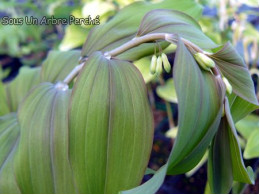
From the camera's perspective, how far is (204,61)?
39 centimetres

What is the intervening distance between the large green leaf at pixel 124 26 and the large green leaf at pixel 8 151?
9.4 inches

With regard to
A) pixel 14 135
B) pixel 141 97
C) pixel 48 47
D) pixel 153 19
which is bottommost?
pixel 48 47

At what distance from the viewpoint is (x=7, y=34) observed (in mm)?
1738

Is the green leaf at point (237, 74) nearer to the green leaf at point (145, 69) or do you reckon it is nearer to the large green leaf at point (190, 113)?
the large green leaf at point (190, 113)

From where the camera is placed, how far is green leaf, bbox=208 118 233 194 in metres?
0.43

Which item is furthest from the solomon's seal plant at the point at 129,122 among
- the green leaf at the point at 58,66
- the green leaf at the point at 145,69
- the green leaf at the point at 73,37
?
the green leaf at the point at 73,37

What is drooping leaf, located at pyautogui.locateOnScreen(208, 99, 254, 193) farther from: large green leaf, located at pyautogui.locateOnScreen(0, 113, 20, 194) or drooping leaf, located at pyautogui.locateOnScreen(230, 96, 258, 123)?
large green leaf, located at pyautogui.locateOnScreen(0, 113, 20, 194)

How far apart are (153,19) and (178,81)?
0.20 m

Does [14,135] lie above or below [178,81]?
below

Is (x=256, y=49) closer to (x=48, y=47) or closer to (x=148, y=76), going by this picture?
(x=148, y=76)

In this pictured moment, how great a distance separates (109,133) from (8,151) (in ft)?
0.91

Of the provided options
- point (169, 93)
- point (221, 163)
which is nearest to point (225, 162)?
point (221, 163)

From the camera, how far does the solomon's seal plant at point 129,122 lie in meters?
0.37

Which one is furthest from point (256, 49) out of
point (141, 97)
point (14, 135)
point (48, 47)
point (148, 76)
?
point (48, 47)
